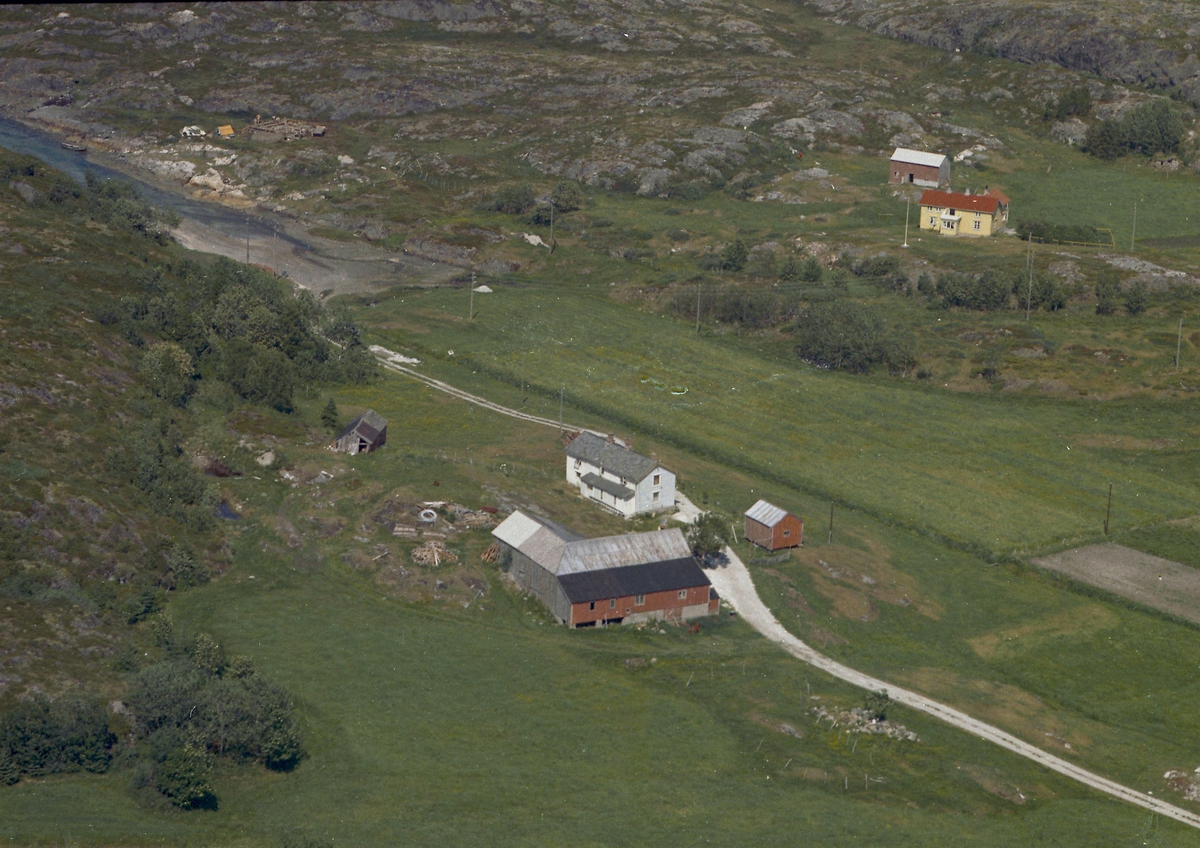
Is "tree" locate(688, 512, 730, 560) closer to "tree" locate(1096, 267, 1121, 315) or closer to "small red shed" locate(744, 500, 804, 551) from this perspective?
"small red shed" locate(744, 500, 804, 551)

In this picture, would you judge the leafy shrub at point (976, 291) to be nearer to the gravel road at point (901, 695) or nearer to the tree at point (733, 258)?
the tree at point (733, 258)

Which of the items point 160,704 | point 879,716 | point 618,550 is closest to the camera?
point 160,704

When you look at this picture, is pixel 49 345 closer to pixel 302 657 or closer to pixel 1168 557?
pixel 302 657

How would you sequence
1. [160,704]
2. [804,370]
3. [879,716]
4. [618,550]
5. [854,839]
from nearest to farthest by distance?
[854,839] < [160,704] < [879,716] < [618,550] < [804,370]

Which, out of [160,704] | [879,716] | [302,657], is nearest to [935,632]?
[879,716]

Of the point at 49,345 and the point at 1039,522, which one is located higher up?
the point at 49,345

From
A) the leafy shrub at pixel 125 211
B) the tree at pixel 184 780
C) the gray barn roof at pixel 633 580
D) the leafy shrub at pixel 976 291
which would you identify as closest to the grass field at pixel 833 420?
the leafy shrub at pixel 976 291

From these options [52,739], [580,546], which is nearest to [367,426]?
[580,546]
